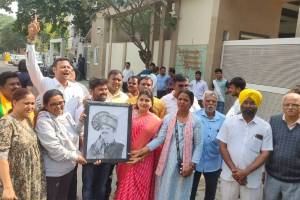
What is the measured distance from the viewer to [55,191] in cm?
368

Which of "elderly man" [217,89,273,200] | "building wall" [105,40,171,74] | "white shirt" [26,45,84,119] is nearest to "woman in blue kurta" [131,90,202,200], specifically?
"elderly man" [217,89,273,200]

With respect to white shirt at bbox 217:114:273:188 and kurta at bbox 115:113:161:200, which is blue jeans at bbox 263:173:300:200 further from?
kurta at bbox 115:113:161:200

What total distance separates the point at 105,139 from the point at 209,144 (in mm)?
1264

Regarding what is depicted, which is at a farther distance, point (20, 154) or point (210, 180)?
point (210, 180)

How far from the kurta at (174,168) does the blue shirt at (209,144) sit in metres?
0.34

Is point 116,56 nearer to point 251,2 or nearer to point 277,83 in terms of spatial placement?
point 251,2

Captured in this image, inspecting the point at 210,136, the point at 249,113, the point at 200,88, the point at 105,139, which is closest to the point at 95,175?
the point at 105,139

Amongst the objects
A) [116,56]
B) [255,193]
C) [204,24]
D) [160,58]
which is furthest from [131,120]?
[116,56]

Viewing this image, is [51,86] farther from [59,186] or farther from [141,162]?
[141,162]

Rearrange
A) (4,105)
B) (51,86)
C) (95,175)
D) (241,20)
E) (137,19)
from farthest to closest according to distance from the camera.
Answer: (137,19)
(241,20)
(95,175)
(51,86)
(4,105)

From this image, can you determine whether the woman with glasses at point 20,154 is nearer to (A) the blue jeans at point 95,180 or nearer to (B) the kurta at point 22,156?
(B) the kurta at point 22,156

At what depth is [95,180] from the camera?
433cm

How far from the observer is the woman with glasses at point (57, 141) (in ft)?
11.1

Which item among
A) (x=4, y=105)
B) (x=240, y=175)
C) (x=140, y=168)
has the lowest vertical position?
(x=140, y=168)
